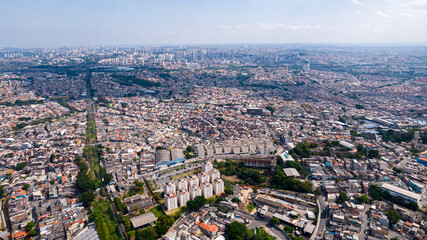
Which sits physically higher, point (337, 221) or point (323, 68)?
point (323, 68)

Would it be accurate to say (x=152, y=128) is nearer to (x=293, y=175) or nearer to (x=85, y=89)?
(x=293, y=175)

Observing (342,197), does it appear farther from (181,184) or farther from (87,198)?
(87,198)

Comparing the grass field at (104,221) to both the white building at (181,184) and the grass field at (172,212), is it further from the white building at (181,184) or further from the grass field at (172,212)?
the white building at (181,184)

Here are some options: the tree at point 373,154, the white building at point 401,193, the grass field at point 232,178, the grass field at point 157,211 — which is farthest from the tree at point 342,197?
the grass field at point 157,211

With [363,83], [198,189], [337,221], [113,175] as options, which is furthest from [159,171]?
[363,83]

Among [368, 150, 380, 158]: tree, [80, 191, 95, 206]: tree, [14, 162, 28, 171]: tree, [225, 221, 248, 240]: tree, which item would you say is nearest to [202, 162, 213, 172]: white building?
[225, 221, 248, 240]: tree
